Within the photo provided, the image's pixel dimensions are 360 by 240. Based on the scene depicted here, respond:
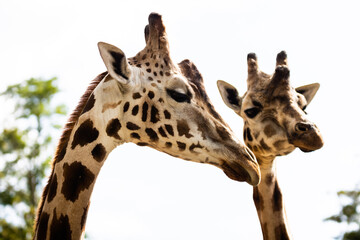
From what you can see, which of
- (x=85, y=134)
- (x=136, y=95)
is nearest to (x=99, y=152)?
(x=85, y=134)

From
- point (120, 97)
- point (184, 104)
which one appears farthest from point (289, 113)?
point (120, 97)

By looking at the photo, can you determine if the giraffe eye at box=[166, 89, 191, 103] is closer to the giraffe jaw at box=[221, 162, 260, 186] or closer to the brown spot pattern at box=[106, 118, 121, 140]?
the brown spot pattern at box=[106, 118, 121, 140]

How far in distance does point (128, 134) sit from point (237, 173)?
881 mm

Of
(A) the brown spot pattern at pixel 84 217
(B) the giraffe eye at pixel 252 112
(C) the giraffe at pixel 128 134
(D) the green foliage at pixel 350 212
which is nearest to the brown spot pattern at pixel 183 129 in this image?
(C) the giraffe at pixel 128 134

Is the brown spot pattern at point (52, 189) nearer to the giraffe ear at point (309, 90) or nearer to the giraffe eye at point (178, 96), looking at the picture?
the giraffe eye at point (178, 96)

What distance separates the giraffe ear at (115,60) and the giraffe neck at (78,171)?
0.17 m

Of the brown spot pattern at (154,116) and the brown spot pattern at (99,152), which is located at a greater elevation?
the brown spot pattern at (154,116)

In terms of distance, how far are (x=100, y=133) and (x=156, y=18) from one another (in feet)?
4.00

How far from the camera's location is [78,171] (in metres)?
3.21

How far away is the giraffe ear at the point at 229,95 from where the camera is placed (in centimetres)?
520

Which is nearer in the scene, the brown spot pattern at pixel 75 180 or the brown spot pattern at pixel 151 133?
the brown spot pattern at pixel 75 180

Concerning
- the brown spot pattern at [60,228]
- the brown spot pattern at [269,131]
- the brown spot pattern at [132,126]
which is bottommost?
the brown spot pattern at [60,228]

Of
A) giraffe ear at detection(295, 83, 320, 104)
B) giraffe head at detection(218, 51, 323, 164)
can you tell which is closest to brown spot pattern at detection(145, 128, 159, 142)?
giraffe head at detection(218, 51, 323, 164)

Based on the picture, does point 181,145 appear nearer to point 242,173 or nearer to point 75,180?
point 242,173
